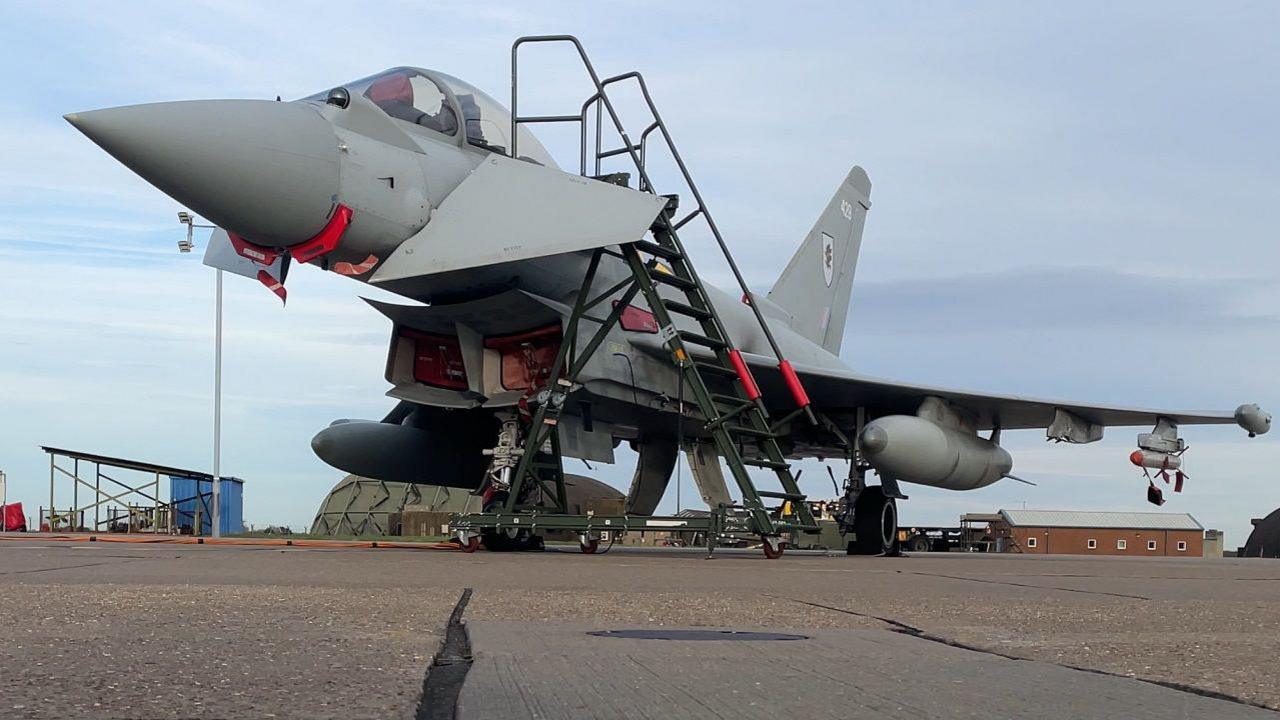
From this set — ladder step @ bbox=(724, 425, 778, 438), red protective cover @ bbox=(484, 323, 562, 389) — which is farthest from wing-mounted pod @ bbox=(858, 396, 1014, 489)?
red protective cover @ bbox=(484, 323, 562, 389)

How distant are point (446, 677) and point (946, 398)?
12.8 meters

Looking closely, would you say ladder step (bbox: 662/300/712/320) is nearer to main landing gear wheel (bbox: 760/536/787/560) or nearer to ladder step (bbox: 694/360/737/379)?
ladder step (bbox: 694/360/737/379)

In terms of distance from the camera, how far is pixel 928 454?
1362cm

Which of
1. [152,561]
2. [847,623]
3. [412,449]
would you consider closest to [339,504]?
[412,449]

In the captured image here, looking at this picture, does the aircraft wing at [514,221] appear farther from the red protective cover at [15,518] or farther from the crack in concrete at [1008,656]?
the red protective cover at [15,518]

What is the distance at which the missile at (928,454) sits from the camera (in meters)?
13.2

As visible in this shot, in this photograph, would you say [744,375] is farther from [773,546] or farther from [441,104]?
[441,104]

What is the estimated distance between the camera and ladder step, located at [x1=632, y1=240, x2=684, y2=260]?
12.1m

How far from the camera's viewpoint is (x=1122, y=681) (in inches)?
115

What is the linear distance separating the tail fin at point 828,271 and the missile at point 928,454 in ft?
13.0

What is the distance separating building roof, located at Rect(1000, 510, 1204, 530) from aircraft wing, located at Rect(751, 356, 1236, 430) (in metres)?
27.5

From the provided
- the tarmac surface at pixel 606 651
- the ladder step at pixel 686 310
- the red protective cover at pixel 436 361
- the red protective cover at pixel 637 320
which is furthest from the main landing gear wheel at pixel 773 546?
the tarmac surface at pixel 606 651

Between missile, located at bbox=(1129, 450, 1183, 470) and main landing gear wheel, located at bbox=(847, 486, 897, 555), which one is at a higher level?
missile, located at bbox=(1129, 450, 1183, 470)

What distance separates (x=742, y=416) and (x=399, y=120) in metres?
4.50
